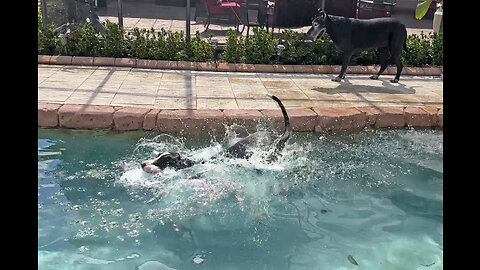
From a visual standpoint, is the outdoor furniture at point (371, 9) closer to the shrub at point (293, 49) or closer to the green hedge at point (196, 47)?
the green hedge at point (196, 47)

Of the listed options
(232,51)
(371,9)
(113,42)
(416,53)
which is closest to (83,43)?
(113,42)

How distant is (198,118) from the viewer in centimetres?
537

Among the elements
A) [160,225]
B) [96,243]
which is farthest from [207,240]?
[96,243]

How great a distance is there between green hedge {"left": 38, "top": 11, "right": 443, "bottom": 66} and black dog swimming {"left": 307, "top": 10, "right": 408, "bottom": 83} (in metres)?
0.92

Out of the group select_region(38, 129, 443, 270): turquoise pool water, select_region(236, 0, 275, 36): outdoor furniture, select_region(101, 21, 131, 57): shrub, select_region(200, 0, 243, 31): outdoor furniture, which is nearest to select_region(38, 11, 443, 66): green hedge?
select_region(101, 21, 131, 57): shrub

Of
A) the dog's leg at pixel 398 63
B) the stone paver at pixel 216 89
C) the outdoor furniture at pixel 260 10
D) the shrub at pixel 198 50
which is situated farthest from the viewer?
the outdoor furniture at pixel 260 10

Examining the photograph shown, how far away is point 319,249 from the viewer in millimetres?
3572

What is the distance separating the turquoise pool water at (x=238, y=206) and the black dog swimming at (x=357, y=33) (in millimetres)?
2078

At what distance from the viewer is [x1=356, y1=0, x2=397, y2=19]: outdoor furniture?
29.8ft

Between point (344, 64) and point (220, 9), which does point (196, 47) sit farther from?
point (344, 64)

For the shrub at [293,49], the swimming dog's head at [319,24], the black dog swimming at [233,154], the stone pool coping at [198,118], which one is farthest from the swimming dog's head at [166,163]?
the shrub at [293,49]

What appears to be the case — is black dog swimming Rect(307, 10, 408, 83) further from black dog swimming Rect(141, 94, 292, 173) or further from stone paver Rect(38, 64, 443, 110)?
black dog swimming Rect(141, 94, 292, 173)

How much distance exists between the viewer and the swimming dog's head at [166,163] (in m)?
4.44

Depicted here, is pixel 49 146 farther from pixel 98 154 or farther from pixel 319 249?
pixel 319 249
